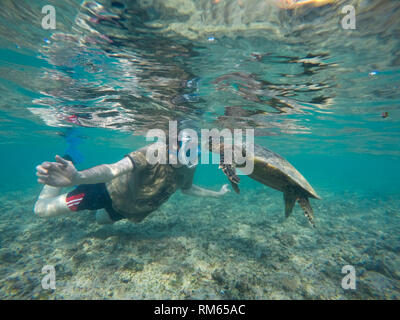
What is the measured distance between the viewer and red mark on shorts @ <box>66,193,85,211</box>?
5066mm

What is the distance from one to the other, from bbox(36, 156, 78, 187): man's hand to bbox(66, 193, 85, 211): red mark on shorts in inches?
98.3

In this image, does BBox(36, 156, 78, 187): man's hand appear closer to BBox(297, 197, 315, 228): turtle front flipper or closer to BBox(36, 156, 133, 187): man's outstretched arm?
BBox(36, 156, 133, 187): man's outstretched arm

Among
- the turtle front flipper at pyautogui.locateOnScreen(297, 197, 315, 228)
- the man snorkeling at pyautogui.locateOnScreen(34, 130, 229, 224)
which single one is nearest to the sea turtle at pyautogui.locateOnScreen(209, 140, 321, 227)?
the turtle front flipper at pyautogui.locateOnScreen(297, 197, 315, 228)

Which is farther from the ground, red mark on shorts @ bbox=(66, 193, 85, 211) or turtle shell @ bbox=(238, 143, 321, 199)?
turtle shell @ bbox=(238, 143, 321, 199)

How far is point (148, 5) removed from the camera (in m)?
4.30

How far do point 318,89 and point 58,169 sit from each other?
10173 millimetres

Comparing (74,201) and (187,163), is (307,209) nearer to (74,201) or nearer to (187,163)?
(187,163)

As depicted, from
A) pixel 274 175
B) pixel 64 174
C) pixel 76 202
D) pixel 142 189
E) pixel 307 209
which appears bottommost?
pixel 307 209

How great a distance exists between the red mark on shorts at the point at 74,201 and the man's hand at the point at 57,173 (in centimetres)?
250

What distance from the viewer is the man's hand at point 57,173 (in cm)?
279

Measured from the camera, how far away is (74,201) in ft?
16.6

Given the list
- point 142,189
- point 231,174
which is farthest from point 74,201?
point 231,174

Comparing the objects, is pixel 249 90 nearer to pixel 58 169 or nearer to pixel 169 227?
pixel 169 227

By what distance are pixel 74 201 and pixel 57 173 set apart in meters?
2.70
